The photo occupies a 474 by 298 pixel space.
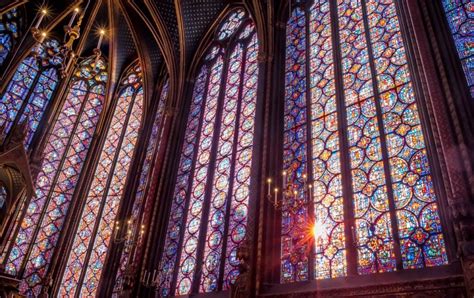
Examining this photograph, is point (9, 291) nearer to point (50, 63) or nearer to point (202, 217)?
point (202, 217)

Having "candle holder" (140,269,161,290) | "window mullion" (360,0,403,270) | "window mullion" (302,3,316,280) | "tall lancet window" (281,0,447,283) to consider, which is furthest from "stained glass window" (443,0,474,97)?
"candle holder" (140,269,161,290)

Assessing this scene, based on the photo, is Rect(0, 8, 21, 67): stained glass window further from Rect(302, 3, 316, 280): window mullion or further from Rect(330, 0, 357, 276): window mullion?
Rect(330, 0, 357, 276): window mullion

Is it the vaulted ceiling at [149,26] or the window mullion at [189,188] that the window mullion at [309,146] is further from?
the vaulted ceiling at [149,26]

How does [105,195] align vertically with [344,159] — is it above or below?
above

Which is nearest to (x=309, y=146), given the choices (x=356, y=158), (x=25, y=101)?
(x=356, y=158)

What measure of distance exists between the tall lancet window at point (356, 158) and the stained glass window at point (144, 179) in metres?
5.02

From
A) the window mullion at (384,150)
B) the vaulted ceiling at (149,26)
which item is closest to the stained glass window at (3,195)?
the vaulted ceiling at (149,26)

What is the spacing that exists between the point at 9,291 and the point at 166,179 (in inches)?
195

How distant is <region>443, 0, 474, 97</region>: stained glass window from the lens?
26.4 feet

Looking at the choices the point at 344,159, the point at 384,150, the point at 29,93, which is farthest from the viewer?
the point at 29,93

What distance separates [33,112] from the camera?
1603 cm

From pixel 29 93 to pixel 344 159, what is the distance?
42.5 feet

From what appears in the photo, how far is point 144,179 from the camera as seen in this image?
46.5 ft

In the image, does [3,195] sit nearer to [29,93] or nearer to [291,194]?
[29,93]
